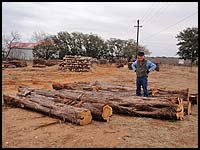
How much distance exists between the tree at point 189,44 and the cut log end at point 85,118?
44901mm

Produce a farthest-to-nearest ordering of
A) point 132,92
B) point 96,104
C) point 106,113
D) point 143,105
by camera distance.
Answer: point 132,92 → point 143,105 → point 96,104 → point 106,113

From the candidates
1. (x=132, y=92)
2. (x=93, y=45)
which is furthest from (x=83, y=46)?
(x=132, y=92)

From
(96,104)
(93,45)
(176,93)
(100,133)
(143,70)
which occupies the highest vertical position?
(93,45)

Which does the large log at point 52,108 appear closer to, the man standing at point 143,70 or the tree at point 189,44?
the man standing at point 143,70

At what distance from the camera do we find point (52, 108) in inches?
284

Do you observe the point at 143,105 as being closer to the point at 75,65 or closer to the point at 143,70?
the point at 143,70

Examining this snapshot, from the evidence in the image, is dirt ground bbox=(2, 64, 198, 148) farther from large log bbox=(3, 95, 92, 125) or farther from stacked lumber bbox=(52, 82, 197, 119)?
stacked lumber bbox=(52, 82, 197, 119)

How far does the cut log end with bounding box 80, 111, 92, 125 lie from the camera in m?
6.45

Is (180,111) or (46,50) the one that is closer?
(180,111)

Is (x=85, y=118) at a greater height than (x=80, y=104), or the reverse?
(x=80, y=104)

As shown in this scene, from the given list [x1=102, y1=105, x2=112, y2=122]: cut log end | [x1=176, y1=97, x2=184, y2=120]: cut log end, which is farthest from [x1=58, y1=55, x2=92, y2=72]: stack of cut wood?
[x1=102, y1=105, x2=112, y2=122]: cut log end

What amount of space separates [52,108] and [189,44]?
4524 centimetres

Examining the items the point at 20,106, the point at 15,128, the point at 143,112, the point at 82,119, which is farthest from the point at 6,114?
the point at 143,112

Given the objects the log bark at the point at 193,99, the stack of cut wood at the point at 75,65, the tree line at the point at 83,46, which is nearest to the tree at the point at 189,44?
the tree line at the point at 83,46
